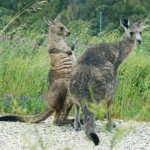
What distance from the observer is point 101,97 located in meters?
9.45

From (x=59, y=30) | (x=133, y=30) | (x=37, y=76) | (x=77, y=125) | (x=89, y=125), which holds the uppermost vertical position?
(x=133, y=30)

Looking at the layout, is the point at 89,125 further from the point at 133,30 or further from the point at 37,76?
the point at 37,76

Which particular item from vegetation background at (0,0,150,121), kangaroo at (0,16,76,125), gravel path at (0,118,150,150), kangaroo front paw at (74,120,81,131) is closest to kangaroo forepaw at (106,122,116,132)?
gravel path at (0,118,150,150)

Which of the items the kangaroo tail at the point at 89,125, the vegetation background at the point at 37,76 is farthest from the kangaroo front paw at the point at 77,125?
the vegetation background at the point at 37,76

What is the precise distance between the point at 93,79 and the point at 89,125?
2.89 ft

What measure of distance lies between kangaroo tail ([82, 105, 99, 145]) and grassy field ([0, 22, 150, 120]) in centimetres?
243

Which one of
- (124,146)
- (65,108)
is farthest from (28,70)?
(124,146)

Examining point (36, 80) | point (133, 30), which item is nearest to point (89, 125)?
point (133, 30)

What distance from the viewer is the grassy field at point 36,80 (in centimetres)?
1170

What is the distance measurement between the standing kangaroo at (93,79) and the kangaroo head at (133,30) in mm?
600

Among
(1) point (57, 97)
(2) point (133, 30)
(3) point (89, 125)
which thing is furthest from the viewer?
(2) point (133, 30)

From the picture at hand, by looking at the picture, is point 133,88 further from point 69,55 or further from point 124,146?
point 124,146

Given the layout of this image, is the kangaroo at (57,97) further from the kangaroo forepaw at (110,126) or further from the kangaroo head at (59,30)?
the kangaroo head at (59,30)

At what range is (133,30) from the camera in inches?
439
